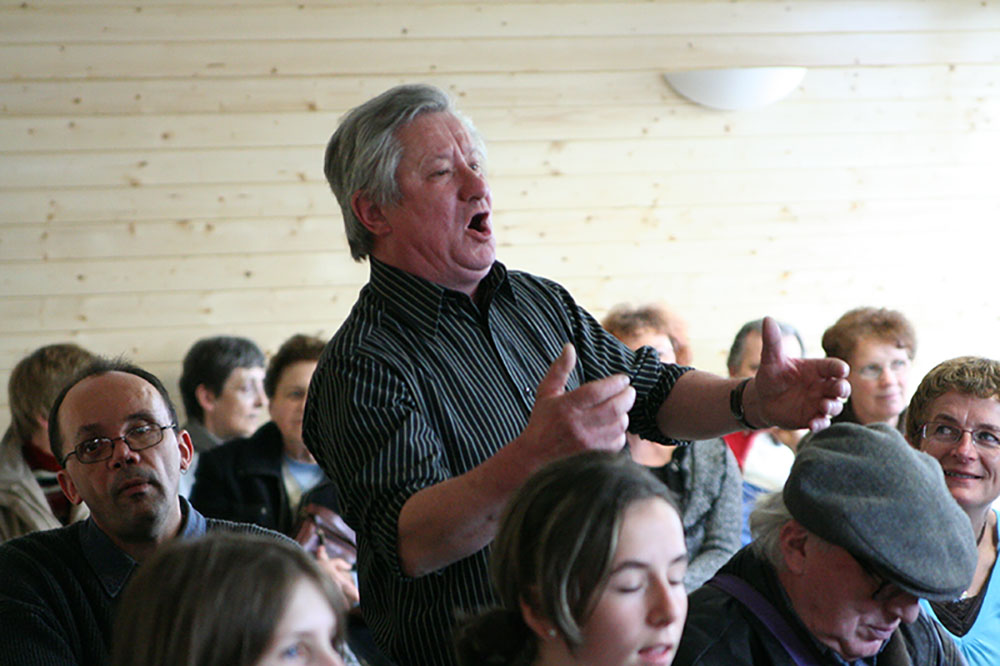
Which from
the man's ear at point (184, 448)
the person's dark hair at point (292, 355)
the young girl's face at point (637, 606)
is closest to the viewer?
the young girl's face at point (637, 606)

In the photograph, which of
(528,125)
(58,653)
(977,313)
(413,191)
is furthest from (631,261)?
(58,653)

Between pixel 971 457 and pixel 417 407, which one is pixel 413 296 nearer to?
pixel 417 407

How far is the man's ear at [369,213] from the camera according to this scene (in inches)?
68.4

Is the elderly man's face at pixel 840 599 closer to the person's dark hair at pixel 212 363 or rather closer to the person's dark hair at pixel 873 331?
the person's dark hair at pixel 873 331

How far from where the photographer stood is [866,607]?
156 centimetres

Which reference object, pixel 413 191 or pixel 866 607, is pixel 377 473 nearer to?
pixel 413 191

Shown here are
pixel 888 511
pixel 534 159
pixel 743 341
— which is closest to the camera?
pixel 888 511

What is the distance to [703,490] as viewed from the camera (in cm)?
307

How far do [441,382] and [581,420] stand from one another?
380 millimetres

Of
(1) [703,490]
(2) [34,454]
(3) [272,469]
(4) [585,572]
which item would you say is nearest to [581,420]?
(4) [585,572]

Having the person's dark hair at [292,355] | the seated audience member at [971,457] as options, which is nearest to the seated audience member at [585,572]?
the seated audience member at [971,457]

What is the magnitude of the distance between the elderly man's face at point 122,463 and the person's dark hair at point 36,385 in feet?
4.88

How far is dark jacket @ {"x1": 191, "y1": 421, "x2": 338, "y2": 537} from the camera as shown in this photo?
3.25 meters

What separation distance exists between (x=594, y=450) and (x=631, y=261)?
3405mm
